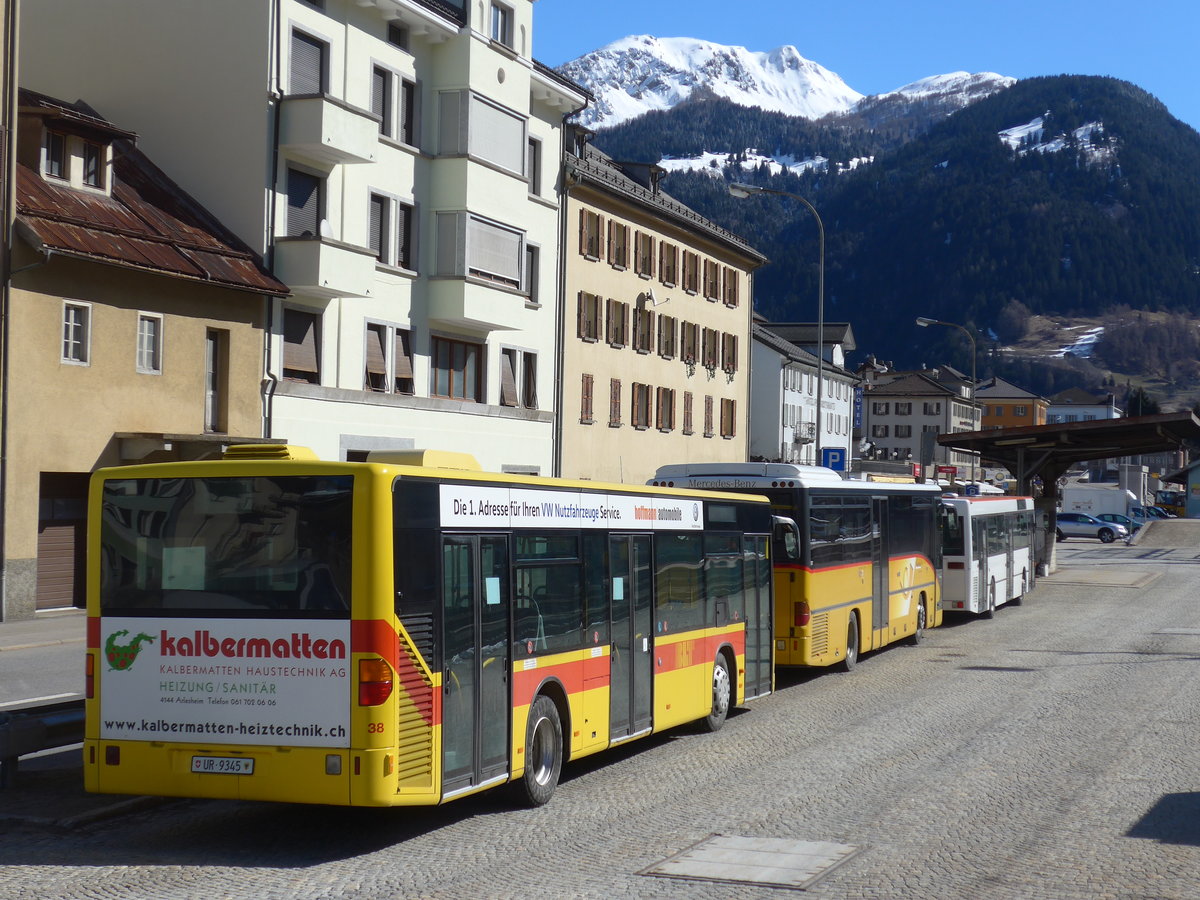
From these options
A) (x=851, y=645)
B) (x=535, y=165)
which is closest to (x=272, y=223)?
(x=535, y=165)

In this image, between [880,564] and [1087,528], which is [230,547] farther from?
[1087,528]

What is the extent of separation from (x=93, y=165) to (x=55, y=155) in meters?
0.91

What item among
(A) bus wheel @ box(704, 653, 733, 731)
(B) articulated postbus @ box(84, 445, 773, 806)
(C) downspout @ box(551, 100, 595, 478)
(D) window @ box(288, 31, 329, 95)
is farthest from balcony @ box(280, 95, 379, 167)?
(B) articulated postbus @ box(84, 445, 773, 806)

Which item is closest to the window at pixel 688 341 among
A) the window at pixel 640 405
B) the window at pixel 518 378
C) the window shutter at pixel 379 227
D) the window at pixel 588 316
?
the window at pixel 640 405

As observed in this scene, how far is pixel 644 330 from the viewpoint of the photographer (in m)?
56.2

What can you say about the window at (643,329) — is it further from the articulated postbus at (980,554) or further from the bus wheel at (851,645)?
the bus wheel at (851,645)

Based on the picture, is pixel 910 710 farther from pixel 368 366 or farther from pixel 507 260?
pixel 507 260

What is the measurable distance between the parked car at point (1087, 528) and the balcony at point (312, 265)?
2533 inches

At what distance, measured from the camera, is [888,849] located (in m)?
9.88

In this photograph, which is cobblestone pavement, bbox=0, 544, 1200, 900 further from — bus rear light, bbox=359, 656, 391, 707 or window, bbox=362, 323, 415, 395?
window, bbox=362, 323, 415, 395

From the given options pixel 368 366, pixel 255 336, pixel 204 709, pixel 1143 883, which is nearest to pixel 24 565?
pixel 255 336

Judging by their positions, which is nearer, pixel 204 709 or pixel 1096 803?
pixel 204 709

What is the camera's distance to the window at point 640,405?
181 feet

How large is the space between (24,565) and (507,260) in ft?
56.4
